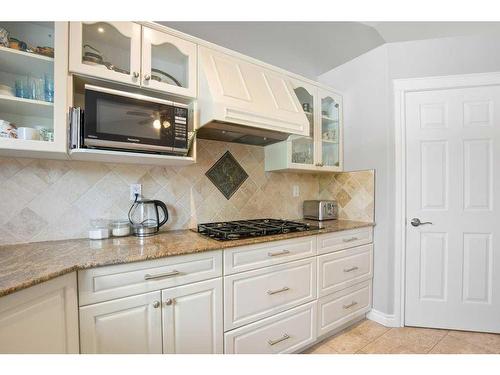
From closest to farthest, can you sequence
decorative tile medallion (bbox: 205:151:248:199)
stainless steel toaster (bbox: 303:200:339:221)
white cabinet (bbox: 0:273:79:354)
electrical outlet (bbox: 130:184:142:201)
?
1. white cabinet (bbox: 0:273:79:354)
2. electrical outlet (bbox: 130:184:142:201)
3. decorative tile medallion (bbox: 205:151:248:199)
4. stainless steel toaster (bbox: 303:200:339:221)

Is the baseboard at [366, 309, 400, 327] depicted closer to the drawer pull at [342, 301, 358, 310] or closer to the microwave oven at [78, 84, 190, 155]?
the drawer pull at [342, 301, 358, 310]

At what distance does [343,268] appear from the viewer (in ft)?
6.43

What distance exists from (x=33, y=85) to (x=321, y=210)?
229 cm

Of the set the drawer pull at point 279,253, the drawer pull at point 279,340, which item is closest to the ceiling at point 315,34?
the drawer pull at point 279,253

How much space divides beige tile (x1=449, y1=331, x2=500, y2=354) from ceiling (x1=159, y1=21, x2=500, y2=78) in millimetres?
2422

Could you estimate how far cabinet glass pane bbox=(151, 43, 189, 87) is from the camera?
1514 millimetres

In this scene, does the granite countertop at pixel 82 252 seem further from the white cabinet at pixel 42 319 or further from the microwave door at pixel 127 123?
the microwave door at pixel 127 123

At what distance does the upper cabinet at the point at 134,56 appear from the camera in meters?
1.27

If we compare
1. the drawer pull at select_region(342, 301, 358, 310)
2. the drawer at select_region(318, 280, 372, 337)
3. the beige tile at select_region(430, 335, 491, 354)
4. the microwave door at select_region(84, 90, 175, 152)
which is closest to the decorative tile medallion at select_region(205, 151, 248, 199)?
the microwave door at select_region(84, 90, 175, 152)

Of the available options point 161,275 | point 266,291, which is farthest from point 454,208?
point 161,275

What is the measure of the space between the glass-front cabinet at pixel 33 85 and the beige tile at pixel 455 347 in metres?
2.79

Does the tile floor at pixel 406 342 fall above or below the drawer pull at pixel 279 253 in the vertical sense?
below
